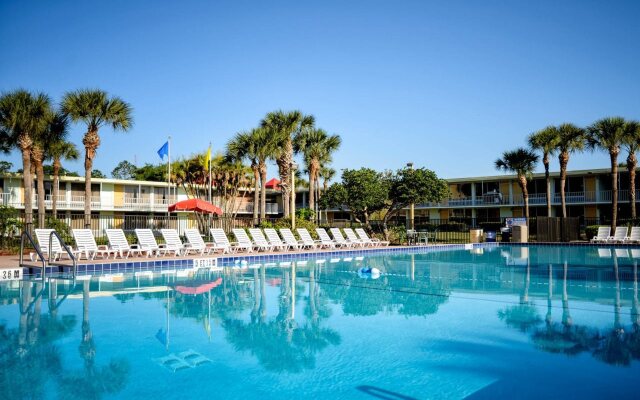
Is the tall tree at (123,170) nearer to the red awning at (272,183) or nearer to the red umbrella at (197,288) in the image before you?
the red awning at (272,183)

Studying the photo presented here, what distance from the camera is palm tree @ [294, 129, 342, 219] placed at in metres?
31.5

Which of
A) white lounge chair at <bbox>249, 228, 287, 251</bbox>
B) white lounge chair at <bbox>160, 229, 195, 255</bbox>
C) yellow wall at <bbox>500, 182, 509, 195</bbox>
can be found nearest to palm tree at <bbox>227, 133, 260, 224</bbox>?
white lounge chair at <bbox>249, 228, 287, 251</bbox>

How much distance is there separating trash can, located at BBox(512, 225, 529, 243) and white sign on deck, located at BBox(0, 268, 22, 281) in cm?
2501

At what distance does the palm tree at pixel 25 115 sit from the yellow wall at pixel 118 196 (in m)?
17.1

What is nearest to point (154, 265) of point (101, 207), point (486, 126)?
point (486, 126)

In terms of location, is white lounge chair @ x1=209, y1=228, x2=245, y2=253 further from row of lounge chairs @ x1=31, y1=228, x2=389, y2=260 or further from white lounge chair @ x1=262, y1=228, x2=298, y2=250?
white lounge chair @ x1=262, y1=228, x2=298, y2=250

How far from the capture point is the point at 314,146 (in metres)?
32.2

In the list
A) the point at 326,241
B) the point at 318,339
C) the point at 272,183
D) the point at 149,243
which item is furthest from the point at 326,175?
the point at 318,339

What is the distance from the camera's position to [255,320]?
24.4 ft

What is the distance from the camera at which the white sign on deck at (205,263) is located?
49.1ft

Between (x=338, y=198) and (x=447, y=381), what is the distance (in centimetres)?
2148

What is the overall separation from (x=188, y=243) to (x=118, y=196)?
81.9ft

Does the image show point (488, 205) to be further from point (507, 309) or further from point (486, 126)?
point (507, 309)

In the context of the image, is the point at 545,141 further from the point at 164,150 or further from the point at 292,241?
the point at 164,150
